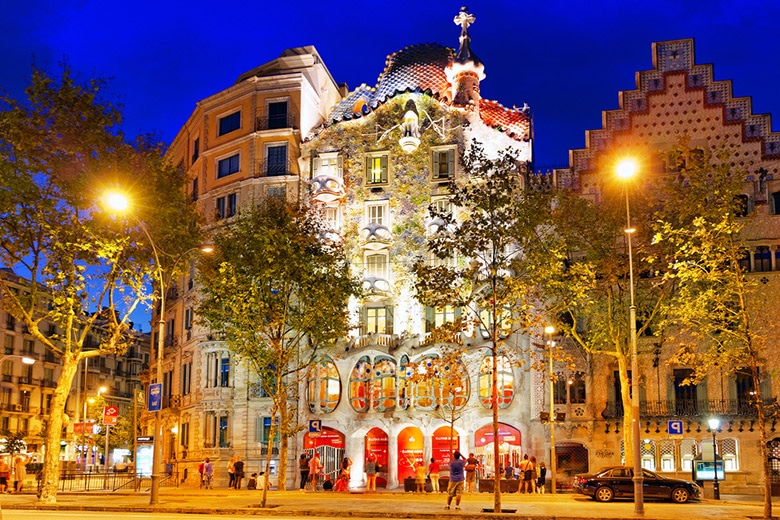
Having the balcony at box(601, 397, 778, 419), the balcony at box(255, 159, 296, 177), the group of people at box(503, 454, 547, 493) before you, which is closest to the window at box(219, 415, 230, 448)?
the balcony at box(255, 159, 296, 177)

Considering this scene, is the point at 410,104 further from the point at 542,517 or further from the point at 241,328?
the point at 542,517

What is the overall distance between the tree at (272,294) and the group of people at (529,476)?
34.8ft

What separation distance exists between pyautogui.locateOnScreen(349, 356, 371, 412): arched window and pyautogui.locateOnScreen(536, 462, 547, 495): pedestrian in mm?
11531

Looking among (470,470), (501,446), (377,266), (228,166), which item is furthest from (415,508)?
(228,166)

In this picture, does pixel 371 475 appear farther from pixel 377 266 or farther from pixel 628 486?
pixel 628 486

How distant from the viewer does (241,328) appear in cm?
3709

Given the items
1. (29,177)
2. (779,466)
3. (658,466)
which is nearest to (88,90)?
(29,177)

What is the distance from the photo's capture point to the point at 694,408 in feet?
152

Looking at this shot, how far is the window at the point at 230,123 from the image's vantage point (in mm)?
58000

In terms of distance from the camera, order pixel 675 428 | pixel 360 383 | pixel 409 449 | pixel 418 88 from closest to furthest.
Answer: pixel 675 428 < pixel 409 449 < pixel 360 383 < pixel 418 88

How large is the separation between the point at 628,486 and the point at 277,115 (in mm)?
32992

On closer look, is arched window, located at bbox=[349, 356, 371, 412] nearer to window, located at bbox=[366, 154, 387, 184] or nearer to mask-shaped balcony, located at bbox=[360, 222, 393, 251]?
mask-shaped balcony, located at bbox=[360, 222, 393, 251]

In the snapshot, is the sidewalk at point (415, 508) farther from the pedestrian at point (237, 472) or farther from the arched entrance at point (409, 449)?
the arched entrance at point (409, 449)

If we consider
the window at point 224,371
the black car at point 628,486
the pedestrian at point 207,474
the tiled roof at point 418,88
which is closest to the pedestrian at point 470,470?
the black car at point 628,486
